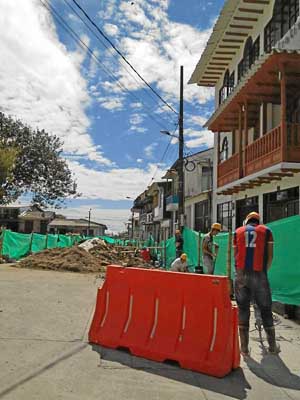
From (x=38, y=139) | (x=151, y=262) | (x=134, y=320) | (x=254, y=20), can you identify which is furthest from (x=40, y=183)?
(x=134, y=320)

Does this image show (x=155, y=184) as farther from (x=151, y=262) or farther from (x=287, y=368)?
(x=287, y=368)

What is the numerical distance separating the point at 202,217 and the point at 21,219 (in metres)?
36.9

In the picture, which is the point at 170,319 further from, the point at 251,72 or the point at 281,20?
the point at 281,20

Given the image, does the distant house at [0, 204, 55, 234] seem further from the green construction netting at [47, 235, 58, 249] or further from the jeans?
the jeans

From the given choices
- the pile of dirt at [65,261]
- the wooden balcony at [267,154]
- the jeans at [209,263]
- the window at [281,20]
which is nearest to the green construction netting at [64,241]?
the pile of dirt at [65,261]

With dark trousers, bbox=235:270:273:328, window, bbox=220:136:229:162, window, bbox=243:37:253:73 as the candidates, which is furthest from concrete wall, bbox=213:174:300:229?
dark trousers, bbox=235:270:273:328

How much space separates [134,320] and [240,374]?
1.57 m

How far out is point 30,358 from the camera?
558cm

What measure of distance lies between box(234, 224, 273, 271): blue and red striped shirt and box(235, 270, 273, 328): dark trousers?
0.10 m

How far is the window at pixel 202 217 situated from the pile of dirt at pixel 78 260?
4783mm

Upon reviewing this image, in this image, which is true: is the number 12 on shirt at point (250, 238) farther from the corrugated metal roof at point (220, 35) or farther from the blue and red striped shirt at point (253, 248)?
the corrugated metal roof at point (220, 35)

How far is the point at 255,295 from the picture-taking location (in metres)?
6.13

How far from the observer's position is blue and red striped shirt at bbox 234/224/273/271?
6.12 meters

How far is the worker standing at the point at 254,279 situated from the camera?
239 inches
